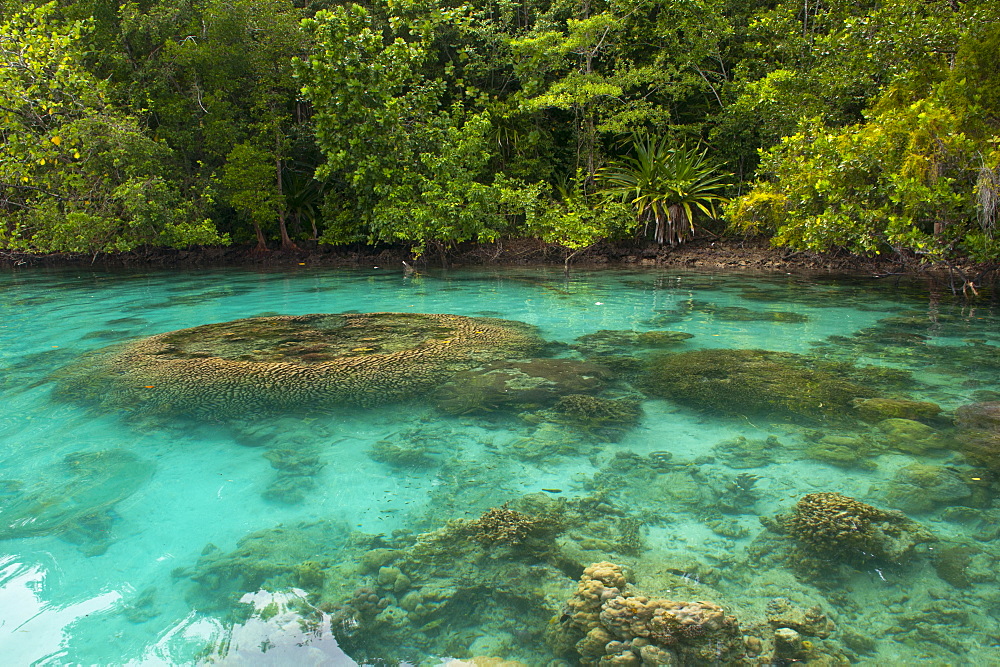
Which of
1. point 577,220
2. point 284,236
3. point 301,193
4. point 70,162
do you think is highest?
point 70,162

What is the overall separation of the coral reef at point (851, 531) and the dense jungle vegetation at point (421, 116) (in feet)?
26.1

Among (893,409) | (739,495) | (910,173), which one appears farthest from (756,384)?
(910,173)

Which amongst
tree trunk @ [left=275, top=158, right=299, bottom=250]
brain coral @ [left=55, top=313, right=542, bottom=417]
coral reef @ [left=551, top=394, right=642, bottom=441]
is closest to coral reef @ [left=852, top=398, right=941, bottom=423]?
coral reef @ [left=551, top=394, right=642, bottom=441]

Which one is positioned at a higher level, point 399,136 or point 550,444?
point 399,136

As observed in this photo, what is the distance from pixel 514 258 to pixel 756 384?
37.3 ft

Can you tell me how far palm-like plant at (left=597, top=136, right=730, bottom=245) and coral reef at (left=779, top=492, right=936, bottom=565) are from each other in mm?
11666

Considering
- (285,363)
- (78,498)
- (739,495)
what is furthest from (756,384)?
(78,498)

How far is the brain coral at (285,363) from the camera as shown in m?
5.48

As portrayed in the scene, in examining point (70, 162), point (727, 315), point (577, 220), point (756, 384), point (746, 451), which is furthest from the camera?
point (577, 220)

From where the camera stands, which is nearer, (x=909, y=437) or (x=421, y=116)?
(x=909, y=437)

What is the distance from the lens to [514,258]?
16.6 metres

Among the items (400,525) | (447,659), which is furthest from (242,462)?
(447,659)

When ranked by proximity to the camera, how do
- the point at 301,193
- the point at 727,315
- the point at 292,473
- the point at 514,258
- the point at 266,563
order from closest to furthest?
the point at 266,563 < the point at 292,473 < the point at 727,315 < the point at 514,258 < the point at 301,193

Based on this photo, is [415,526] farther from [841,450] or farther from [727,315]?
[727,315]
